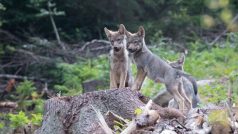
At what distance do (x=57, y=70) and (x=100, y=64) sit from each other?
4.69ft

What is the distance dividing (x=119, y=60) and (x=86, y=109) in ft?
9.23

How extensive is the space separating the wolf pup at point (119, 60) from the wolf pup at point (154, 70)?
115 mm

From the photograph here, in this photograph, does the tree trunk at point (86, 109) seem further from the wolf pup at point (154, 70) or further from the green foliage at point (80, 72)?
the green foliage at point (80, 72)

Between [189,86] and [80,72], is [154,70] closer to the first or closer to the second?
[189,86]

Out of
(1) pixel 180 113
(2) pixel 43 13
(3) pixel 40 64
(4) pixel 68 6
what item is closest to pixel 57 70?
(3) pixel 40 64

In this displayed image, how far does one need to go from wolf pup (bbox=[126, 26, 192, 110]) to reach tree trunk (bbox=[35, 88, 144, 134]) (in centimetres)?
240

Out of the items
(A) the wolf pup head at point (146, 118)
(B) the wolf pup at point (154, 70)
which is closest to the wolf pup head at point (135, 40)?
(B) the wolf pup at point (154, 70)

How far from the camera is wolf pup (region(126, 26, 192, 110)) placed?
10.7m

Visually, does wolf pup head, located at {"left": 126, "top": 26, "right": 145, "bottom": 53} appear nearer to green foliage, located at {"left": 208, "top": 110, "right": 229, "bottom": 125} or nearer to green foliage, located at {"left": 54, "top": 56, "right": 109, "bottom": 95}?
green foliage, located at {"left": 208, "top": 110, "right": 229, "bottom": 125}

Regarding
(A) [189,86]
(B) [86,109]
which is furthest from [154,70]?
(B) [86,109]

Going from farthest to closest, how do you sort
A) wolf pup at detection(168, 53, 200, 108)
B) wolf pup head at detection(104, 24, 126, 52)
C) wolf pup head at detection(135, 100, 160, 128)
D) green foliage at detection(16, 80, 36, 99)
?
green foliage at detection(16, 80, 36, 99) → wolf pup at detection(168, 53, 200, 108) → wolf pup head at detection(104, 24, 126, 52) → wolf pup head at detection(135, 100, 160, 128)

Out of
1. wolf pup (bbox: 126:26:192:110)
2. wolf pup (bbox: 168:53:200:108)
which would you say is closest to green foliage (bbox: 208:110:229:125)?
wolf pup (bbox: 126:26:192:110)

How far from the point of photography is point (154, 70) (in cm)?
1077

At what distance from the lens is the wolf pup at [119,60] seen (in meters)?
10.6
